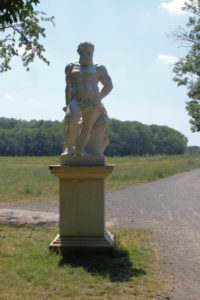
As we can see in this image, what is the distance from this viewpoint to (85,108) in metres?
5.85

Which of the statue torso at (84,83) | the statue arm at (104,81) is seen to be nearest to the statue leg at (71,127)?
the statue torso at (84,83)

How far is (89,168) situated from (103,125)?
0.88 metres

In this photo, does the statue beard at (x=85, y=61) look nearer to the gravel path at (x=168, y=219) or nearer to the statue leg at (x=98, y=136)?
the statue leg at (x=98, y=136)

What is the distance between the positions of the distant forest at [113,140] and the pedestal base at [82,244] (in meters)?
96.2

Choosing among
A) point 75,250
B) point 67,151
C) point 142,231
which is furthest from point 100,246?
point 142,231

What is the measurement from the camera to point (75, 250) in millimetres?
5578

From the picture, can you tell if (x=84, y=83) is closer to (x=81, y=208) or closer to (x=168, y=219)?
(x=81, y=208)

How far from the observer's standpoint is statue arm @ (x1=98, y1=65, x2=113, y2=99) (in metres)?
6.10

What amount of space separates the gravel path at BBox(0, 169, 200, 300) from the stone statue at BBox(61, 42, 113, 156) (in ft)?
7.35

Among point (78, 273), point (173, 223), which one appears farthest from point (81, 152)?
point (173, 223)

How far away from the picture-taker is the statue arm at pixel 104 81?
610 centimetres

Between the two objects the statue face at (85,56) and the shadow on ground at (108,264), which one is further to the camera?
the statue face at (85,56)

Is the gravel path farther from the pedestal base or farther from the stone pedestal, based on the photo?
the stone pedestal

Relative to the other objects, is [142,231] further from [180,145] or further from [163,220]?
[180,145]
